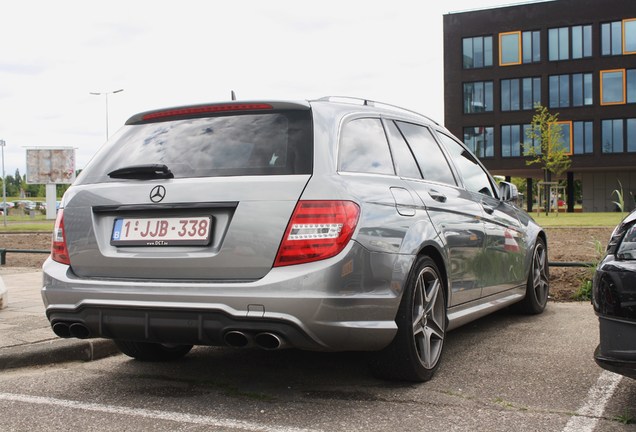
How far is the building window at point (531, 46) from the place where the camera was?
5481cm

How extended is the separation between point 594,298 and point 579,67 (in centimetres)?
5439

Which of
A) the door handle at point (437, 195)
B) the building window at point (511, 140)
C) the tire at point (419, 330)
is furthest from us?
the building window at point (511, 140)

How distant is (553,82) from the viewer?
180ft

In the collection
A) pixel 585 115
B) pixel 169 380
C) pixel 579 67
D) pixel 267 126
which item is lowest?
pixel 169 380

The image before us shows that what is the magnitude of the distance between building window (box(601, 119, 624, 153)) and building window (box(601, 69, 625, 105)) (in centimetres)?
143

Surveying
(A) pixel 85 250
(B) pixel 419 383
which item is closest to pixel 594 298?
(B) pixel 419 383


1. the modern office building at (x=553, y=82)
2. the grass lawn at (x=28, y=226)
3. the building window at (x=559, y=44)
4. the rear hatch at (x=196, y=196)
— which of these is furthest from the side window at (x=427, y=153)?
the building window at (x=559, y=44)

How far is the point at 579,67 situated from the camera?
53.8m

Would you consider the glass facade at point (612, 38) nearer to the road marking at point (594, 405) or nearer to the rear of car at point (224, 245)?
the road marking at point (594, 405)

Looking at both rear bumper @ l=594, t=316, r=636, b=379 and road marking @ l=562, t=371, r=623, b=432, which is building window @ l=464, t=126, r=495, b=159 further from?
Result: rear bumper @ l=594, t=316, r=636, b=379

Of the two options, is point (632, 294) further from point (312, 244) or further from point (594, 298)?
point (312, 244)

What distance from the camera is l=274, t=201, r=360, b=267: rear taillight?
3.69m


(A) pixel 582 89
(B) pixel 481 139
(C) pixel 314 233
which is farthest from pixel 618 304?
(B) pixel 481 139

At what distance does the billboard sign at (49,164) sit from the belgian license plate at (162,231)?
188ft
